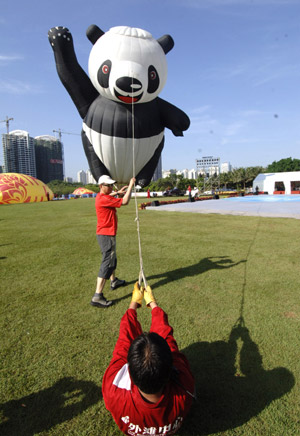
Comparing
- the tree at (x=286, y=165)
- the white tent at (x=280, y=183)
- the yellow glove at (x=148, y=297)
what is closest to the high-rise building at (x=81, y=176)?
the tree at (x=286, y=165)

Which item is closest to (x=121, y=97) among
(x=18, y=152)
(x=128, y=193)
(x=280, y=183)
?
(x=128, y=193)

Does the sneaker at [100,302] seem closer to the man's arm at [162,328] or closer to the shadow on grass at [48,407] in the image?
the shadow on grass at [48,407]

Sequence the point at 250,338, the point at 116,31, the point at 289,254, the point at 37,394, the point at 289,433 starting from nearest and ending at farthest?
the point at 289,433 < the point at 37,394 < the point at 250,338 < the point at 116,31 < the point at 289,254

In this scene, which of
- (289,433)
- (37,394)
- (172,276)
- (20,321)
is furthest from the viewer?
(172,276)

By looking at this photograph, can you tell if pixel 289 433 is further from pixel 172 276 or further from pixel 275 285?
pixel 172 276

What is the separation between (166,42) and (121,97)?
152 centimetres


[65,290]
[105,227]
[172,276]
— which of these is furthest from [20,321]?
[172,276]

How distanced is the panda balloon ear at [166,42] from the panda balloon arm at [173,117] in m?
0.91

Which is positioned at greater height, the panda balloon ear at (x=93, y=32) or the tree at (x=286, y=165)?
the tree at (x=286, y=165)

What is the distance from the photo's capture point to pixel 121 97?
15.2 feet

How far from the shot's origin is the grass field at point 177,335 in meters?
2.22

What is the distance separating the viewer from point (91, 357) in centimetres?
295

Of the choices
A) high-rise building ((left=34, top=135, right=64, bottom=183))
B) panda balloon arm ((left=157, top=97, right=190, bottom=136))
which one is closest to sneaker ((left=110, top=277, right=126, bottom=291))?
panda balloon arm ((left=157, top=97, right=190, bottom=136))

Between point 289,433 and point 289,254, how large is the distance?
17.1ft
